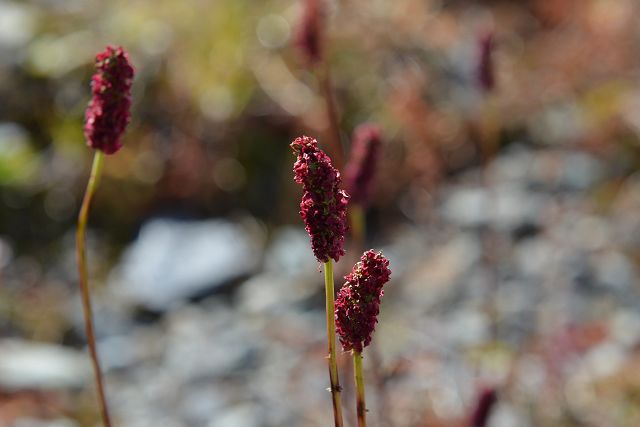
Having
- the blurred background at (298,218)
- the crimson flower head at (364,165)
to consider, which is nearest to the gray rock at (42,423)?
the blurred background at (298,218)

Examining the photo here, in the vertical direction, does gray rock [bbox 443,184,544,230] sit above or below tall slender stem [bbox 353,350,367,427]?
above

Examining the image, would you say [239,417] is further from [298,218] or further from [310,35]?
[298,218]

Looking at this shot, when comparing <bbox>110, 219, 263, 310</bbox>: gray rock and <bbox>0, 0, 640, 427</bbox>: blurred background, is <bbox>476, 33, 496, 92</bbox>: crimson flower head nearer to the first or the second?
<bbox>0, 0, 640, 427</bbox>: blurred background

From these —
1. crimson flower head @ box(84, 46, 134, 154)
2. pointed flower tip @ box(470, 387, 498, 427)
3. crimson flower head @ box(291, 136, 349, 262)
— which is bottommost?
crimson flower head @ box(291, 136, 349, 262)

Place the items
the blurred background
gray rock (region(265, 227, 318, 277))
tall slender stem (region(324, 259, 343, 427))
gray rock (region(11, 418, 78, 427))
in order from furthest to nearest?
gray rock (region(265, 227, 318, 277))
the blurred background
gray rock (region(11, 418, 78, 427))
tall slender stem (region(324, 259, 343, 427))

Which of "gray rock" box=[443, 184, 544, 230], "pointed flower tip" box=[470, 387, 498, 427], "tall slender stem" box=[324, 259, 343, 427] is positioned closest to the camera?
"tall slender stem" box=[324, 259, 343, 427]

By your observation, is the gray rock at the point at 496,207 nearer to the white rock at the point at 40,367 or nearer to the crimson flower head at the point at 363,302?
the white rock at the point at 40,367

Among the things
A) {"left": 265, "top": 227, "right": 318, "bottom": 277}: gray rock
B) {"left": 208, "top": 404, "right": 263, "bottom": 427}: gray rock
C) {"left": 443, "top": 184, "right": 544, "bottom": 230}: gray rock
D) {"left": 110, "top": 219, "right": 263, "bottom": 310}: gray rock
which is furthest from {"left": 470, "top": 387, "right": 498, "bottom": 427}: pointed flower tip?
{"left": 110, "top": 219, "right": 263, "bottom": 310}: gray rock

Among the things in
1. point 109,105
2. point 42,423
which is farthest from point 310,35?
point 42,423
